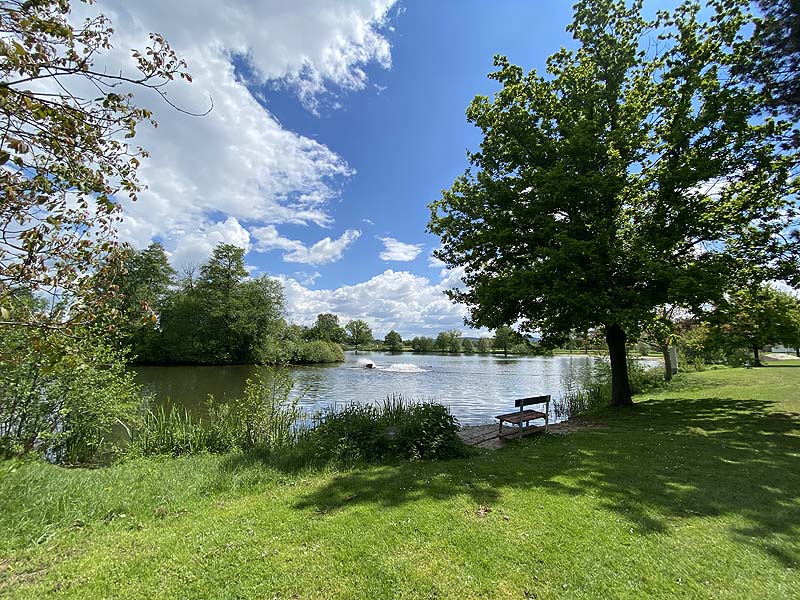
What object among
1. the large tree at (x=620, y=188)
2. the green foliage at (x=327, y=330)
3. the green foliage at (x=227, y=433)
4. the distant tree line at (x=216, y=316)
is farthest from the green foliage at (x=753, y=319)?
the green foliage at (x=327, y=330)

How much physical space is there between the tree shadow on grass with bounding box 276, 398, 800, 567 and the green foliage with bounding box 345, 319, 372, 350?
9630 centimetres

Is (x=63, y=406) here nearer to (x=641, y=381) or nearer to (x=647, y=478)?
(x=647, y=478)

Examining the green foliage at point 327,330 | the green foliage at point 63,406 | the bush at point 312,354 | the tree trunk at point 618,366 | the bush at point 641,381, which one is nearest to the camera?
the green foliage at point 63,406

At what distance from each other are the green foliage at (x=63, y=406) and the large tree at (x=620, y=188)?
9.45 metres

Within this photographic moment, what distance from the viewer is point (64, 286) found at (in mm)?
2385

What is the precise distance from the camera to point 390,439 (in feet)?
23.4

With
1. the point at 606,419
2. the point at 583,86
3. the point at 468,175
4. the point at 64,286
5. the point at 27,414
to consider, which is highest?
the point at 583,86

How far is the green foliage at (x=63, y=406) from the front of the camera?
6.78m

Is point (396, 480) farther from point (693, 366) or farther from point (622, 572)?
point (693, 366)

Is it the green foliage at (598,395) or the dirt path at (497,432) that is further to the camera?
A: the green foliage at (598,395)

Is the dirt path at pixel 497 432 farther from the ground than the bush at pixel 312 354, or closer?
closer

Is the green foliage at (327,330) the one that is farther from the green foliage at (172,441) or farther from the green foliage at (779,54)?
the green foliage at (779,54)

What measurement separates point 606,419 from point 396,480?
312 inches

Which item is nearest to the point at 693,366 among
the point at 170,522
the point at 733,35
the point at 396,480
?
the point at 733,35
